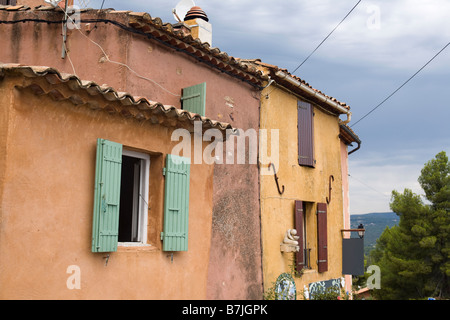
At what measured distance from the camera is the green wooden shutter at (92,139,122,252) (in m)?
5.28

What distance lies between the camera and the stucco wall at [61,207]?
4.57 m

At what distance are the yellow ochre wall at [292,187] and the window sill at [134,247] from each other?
11.3 feet

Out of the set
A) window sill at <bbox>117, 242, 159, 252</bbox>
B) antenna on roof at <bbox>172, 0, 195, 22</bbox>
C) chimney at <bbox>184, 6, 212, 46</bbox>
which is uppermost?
antenna on roof at <bbox>172, 0, 195, 22</bbox>

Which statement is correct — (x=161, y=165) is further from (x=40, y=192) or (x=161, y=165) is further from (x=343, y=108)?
(x=343, y=108)

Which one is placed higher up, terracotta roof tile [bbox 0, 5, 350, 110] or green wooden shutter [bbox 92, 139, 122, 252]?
terracotta roof tile [bbox 0, 5, 350, 110]

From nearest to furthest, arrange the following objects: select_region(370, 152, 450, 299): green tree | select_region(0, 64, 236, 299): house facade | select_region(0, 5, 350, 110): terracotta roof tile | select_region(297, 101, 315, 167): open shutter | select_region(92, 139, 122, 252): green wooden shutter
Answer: select_region(0, 64, 236, 299): house facade → select_region(92, 139, 122, 252): green wooden shutter → select_region(0, 5, 350, 110): terracotta roof tile → select_region(297, 101, 315, 167): open shutter → select_region(370, 152, 450, 299): green tree

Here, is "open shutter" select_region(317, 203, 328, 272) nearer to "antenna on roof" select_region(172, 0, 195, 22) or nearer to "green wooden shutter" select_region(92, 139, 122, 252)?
"antenna on roof" select_region(172, 0, 195, 22)

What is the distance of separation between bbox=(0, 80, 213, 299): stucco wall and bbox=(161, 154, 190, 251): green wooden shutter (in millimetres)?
113

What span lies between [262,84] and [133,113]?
4373 millimetres

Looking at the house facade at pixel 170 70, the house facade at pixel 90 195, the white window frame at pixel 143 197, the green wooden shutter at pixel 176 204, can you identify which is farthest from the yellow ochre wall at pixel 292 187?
the white window frame at pixel 143 197

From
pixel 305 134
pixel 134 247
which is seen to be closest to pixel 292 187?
pixel 305 134

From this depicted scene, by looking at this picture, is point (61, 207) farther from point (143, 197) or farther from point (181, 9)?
point (181, 9)

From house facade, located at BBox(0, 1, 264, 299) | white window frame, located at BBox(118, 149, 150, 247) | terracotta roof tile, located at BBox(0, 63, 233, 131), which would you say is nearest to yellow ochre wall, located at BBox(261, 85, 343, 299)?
house facade, located at BBox(0, 1, 264, 299)

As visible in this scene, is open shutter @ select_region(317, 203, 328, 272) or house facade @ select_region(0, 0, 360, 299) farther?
open shutter @ select_region(317, 203, 328, 272)
